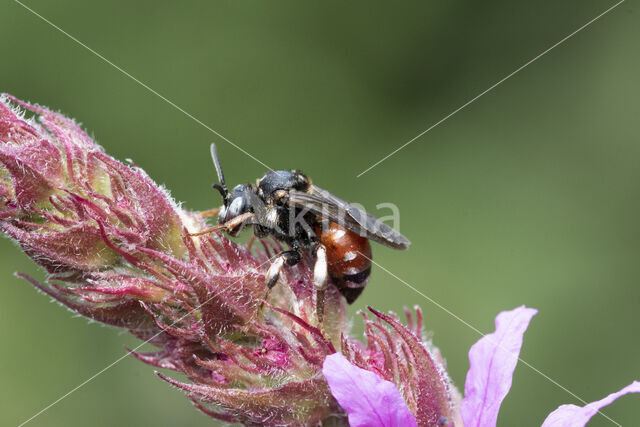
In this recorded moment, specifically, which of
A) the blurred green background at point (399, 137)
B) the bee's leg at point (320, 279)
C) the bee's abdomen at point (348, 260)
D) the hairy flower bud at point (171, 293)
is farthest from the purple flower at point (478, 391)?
the blurred green background at point (399, 137)

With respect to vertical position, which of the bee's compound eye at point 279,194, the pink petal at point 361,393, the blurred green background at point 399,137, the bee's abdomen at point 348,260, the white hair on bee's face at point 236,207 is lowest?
the pink petal at point 361,393

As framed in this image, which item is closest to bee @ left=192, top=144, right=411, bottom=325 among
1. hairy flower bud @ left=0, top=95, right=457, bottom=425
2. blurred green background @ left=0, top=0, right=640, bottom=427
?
hairy flower bud @ left=0, top=95, right=457, bottom=425

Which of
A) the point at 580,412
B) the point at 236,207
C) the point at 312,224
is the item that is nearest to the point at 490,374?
the point at 580,412

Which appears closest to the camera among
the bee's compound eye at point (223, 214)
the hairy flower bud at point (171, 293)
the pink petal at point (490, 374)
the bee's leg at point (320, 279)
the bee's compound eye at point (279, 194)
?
the pink petal at point (490, 374)

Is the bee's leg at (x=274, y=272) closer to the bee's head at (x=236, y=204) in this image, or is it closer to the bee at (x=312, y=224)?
the bee at (x=312, y=224)

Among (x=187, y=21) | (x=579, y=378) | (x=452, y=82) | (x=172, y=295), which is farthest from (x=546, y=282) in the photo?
(x=172, y=295)

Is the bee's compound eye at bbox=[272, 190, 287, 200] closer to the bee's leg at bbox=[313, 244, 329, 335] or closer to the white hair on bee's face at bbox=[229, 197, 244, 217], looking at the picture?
the white hair on bee's face at bbox=[229, 197, 244, 217]

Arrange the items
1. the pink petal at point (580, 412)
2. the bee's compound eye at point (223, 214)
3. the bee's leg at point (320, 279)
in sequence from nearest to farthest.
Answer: the pink petal at point (580, 412) → the bee's leg at point (320, 279) → the bee's compound eye at point (223, 214)
